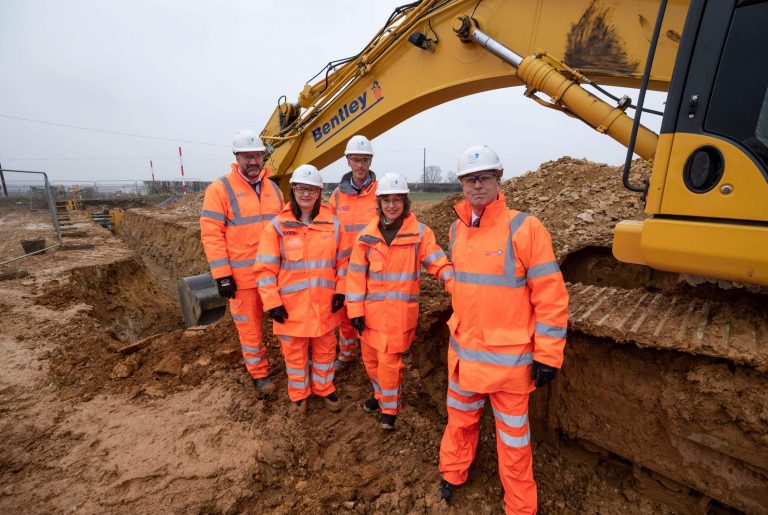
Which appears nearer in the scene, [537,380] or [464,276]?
[537,380]

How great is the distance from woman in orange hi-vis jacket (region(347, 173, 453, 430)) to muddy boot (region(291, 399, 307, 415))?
0.84 metres

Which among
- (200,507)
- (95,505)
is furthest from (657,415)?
(95,505)

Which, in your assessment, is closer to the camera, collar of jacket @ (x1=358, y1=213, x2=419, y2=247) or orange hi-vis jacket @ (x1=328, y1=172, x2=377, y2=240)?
collar of jacket @ (x1=358, y1=213, x2=419, y2=247)

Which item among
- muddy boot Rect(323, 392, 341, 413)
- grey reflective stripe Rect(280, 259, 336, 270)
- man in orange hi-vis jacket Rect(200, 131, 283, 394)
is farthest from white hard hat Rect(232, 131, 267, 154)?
muddy boot Rect(323, 392, 341, 413)

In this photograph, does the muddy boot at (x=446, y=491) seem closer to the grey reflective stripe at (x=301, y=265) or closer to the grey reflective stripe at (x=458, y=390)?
the grey reflective stripe at (x=458, y=390)

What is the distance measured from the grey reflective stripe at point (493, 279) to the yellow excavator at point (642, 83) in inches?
29.9

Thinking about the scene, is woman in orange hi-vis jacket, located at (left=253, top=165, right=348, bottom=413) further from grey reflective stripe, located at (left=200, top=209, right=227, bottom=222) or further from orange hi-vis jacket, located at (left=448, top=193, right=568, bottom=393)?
orange hi-vis jacket, located at (left=448, top=193, right=568, bottom=393)

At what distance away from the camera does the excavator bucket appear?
18.3ft

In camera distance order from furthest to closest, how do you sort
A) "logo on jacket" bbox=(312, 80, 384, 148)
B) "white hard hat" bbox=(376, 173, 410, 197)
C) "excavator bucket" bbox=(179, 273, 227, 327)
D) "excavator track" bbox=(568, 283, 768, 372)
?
"excavator bucket" bbox=(179, 273, 227, 327)
"logo on jacket" bbox=(312, 80, 384, 148)
"white hard hat" bbox=(376, 173, 410, 197)
"excavator track" bbox=(568, 283, 768, 372)

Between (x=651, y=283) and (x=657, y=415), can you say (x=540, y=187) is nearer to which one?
(x=651, y=283)

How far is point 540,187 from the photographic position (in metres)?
7.48

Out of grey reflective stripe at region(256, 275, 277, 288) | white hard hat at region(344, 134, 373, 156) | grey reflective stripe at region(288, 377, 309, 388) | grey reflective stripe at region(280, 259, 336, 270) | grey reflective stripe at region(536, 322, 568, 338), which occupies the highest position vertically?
white hard hat at region(344, 134, 373, 156)

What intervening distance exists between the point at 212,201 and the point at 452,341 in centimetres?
267

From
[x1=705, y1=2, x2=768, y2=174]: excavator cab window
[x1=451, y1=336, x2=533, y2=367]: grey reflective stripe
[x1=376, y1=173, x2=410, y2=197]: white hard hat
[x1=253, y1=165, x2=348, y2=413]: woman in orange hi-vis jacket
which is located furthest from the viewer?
[x1=253, y1=165, x2=348, y2=413]: woman in orange hi-vis jacket
